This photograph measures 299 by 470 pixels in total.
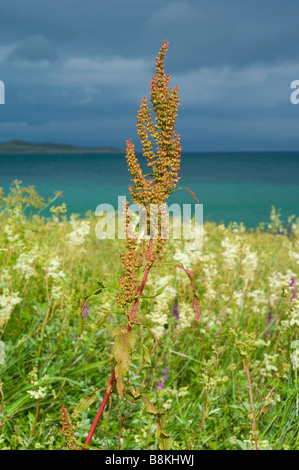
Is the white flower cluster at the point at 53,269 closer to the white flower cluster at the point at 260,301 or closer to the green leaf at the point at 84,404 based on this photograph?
the green leaf at the point at 84,404

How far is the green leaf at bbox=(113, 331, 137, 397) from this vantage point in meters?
2.00

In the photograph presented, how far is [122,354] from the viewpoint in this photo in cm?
204

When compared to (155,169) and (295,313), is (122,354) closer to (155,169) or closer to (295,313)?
(155,169)

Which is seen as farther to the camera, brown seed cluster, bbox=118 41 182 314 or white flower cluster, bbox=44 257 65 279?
white flower cluster, bbox=44 257 65 279

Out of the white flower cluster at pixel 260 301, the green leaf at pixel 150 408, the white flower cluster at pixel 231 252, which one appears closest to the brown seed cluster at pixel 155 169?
the green leaf at pixel 150 408

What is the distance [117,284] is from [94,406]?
2.29 meters

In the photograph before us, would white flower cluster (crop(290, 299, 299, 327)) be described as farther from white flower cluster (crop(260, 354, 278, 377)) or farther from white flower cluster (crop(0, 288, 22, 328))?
white flower cluster (crop(0, 288, 22, 328))

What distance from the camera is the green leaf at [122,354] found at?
78.8 inches

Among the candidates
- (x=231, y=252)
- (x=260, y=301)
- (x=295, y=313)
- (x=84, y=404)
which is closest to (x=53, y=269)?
(x=231, y=252)

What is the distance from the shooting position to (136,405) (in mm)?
3969

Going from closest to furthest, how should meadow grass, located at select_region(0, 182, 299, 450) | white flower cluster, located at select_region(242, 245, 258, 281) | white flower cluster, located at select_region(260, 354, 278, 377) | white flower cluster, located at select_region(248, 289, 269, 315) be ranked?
meadow grass, located at select_region(0, 182, 299, 450) → white flower cluster, located at select_region(260, 354, 278, 377) → white flower cluster, located at select_region(242, 245, 258, 281) → white flower cluster, located at select_region(248, 289, 269, 315)

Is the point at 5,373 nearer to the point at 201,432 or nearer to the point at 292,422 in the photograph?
the point at 201,432

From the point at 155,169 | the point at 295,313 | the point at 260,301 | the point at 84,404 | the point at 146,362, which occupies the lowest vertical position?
the point at 146,362

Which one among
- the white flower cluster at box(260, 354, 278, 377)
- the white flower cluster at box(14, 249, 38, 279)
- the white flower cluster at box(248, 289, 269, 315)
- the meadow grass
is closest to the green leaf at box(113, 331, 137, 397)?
the meadow grass
